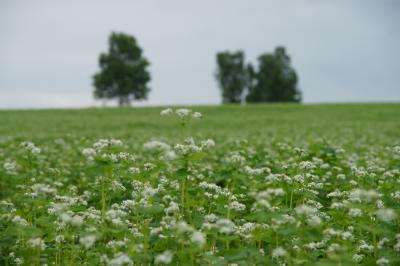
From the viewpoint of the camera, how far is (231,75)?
107 metres

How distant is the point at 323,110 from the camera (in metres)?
49.2

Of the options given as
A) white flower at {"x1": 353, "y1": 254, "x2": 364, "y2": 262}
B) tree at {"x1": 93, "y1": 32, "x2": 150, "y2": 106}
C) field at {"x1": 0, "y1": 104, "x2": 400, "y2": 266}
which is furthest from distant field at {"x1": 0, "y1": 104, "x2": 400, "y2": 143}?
tree at {"x1": 93, "y1": 32, "x2": 150, "y2": 106}

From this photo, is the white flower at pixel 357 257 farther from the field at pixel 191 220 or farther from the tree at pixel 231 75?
the tree at pixel 231 75

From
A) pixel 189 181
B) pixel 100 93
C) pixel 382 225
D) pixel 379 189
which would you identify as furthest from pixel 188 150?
pixel 100 93

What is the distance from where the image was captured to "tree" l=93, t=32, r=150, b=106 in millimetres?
84062

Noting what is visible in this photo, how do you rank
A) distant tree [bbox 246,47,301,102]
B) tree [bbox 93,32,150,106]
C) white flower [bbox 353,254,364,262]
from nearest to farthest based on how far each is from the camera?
white flower [bbox 353,254,364,262] → tree [bbox 93,32,150,106] → distant tree [bbox 246,47,301,102]

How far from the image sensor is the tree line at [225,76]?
84.8 metres

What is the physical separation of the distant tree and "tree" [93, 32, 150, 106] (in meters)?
26.0

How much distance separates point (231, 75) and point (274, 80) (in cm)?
1116

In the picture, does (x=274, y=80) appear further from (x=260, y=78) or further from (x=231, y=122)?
(x=231, y=122)

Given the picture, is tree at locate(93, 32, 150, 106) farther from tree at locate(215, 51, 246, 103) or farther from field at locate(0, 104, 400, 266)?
field at locate(0, 104, 400, 266)

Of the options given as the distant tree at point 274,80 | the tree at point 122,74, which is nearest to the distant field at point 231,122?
the tree at point 122,74

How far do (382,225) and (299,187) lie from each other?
1652mm

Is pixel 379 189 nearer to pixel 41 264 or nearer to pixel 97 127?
pixel 41 264
